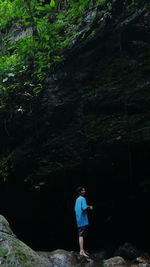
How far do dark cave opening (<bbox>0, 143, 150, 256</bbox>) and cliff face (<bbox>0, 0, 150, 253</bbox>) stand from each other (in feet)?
0.12

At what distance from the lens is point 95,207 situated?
11.7 meters

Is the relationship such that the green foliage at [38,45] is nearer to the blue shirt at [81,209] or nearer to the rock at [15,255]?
the blue shirt at [81,209]

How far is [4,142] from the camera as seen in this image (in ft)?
42.8

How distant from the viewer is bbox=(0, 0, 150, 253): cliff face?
10016 mm

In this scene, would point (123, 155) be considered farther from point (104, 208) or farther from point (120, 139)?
point (104, 208)

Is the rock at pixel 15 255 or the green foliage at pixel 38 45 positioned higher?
the green foliage at pixel 38 45

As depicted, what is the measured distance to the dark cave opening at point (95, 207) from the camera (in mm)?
10633

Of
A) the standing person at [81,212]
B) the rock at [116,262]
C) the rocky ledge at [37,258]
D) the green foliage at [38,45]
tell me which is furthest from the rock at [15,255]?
the green foliage at [38,45]

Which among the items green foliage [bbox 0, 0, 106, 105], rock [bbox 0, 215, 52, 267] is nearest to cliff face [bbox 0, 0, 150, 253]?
green foliage [bbox 0, 0, 106, 105]

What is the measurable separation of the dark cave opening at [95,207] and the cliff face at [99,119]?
0.12 feet

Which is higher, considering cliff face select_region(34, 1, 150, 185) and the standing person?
cliff face select_region(34, 1, 150, 185)

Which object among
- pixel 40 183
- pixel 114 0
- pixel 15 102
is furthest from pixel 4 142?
pixel 114 0

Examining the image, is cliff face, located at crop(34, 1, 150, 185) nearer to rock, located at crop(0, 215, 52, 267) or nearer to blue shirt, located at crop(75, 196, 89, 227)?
blue shirt, located at crop(75, 196, 89, 227)

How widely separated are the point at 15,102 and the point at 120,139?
452 centimetres
